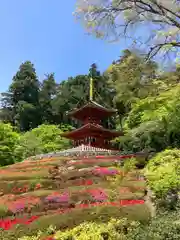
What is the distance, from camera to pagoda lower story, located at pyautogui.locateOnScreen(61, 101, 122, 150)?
139 feet

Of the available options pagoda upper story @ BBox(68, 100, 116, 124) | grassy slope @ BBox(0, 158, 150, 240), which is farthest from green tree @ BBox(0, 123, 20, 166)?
grassy slope @ BBox(0, 158, 150, 240)

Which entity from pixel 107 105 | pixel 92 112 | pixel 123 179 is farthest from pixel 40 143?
pixel 123 179

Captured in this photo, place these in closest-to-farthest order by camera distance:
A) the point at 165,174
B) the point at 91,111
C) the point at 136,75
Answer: the point at 165,174
the point at 136,75
the point at 91,111

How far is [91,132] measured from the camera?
42.8 meters

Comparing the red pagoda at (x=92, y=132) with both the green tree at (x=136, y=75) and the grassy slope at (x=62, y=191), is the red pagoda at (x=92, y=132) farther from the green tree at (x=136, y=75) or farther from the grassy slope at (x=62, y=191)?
the green tree at (x=136, y=75)

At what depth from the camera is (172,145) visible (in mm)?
29406

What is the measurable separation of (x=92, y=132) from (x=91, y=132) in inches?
4.6

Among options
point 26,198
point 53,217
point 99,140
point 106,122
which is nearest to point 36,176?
point 26,198

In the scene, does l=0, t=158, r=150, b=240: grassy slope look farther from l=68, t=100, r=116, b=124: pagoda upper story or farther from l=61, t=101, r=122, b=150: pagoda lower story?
l=68, t=100, r=116, b=124: pagoda upper story

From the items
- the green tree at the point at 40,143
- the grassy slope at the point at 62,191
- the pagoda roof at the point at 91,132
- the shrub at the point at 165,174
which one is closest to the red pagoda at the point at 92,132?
the pagoda roof at the point at 91,132

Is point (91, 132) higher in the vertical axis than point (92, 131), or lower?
lower

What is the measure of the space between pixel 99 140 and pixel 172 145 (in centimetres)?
1497

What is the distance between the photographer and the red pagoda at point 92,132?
4241 cm

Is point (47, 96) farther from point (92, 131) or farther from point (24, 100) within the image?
point (92, 131)
